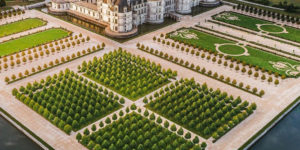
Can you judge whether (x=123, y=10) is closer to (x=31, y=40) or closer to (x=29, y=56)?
(x=31, y=40)

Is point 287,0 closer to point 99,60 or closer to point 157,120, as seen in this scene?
point 99,60

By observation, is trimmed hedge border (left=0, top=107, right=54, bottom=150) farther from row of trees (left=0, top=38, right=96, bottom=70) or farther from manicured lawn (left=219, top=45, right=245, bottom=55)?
manicured lawn (left=219, top=45, right=245, bottom=55)

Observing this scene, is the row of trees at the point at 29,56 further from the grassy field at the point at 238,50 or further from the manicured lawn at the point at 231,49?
the manicured lawn at the point at 231,49

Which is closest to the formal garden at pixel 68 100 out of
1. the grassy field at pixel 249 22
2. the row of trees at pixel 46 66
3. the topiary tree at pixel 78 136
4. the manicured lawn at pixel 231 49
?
the topiary tree at pixel 78 136

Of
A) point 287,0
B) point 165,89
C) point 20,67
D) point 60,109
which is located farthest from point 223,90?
point 287,0

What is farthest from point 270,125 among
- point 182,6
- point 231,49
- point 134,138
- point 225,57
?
point 182,6

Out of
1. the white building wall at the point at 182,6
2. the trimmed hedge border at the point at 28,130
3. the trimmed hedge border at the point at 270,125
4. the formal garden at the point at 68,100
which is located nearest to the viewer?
the trimmed hedge border at the point at 28,130
